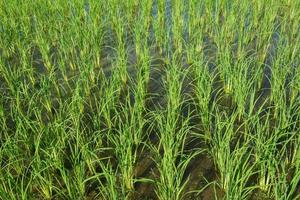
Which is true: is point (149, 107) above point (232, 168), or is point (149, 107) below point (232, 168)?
below

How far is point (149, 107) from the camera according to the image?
3607mm

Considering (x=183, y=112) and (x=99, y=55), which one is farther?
(x=99, y=55)

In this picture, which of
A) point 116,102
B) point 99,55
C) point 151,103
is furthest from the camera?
point 99,55

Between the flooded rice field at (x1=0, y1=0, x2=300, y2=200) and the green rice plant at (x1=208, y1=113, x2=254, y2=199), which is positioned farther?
the flooded rice field at (x1=0, y1=0, x2=300, y2=200)

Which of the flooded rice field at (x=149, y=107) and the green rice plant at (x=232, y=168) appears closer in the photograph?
the green rice plant at (x=232, y=168)

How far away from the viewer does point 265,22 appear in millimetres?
4309

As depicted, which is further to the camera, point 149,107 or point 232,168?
point 149,107

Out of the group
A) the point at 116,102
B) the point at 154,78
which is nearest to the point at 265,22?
the point at 154,78

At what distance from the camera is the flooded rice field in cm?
240

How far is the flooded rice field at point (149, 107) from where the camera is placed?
2398 millimetres

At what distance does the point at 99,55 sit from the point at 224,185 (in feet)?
8.16

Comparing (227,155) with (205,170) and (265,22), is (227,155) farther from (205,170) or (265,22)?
(265,22)

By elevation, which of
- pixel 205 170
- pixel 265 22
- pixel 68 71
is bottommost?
pixel 205 170

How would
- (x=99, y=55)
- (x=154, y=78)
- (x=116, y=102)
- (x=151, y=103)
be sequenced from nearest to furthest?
(x=116, y=102), (x=151, y=103), (x=154, y=78), (x=99, y=55)
